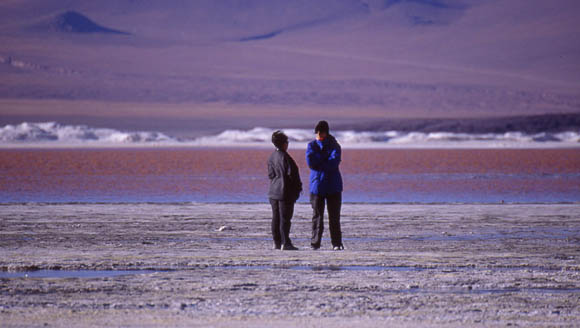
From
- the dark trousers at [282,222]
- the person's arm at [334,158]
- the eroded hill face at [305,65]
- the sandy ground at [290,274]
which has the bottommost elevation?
the sandy ground at [290,274]

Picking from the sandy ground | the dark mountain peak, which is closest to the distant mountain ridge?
the dark mountain peak

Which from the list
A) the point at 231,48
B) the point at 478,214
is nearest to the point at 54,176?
the point at 478,214

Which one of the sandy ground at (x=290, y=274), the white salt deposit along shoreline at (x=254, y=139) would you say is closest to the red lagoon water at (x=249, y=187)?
the sandy ground at (x=290, y=274)

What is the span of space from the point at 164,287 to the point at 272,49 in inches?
5678

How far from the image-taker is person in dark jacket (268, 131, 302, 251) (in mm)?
11062

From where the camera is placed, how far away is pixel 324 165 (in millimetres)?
11078

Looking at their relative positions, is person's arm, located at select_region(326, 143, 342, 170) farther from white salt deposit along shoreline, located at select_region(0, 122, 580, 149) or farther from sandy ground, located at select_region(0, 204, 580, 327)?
white salt deposit along shoreline, located at select_region(0, 122, 580, 149)

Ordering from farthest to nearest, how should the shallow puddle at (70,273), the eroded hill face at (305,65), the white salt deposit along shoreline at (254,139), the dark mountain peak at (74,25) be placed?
the dark mountain peak at (74,25) < the eroded hill face at (305,65) < the white salt deposit along shoreline at (254,139) < the shallow puddle at (70,273)

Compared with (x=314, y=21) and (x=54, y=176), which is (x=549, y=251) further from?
(x=314, y=21)

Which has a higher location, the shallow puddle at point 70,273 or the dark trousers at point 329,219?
the dark trousers at point 329,219

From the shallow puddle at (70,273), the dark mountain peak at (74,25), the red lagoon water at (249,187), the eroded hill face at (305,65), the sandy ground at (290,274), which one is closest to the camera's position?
the sandy ground at (290,274)

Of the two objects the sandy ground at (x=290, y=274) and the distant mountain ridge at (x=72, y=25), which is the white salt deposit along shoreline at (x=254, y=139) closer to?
the sandy ground at (x=290, y=274)

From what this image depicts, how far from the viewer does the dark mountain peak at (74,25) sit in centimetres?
15725

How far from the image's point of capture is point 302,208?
18.0 m
